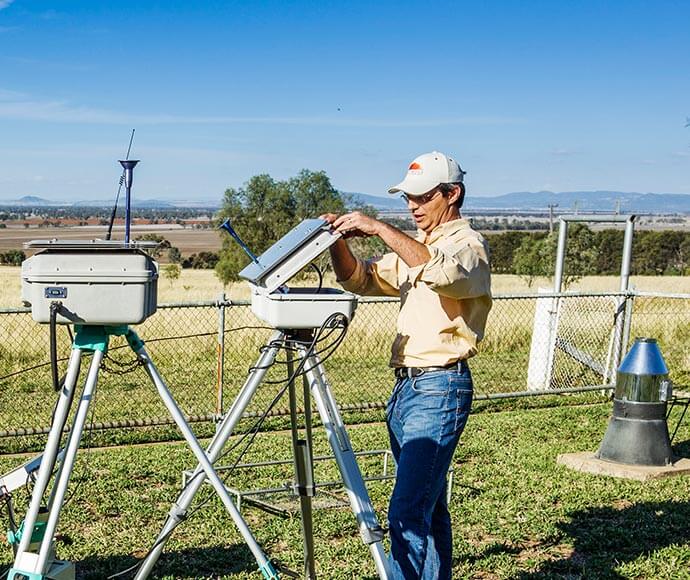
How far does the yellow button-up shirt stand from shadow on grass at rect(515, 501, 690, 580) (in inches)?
67.9

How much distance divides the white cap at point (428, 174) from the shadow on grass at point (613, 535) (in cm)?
223

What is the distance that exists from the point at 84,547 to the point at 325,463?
2344 millimetres

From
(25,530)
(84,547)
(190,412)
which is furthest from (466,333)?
(190,412)

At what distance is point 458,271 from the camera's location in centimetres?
346

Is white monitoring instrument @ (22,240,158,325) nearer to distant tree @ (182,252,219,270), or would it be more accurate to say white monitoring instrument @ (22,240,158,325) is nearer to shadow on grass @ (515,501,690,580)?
shadow on grass @ (515,501,690,580)

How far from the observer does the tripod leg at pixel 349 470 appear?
11.3 feet

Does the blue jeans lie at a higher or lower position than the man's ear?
lower

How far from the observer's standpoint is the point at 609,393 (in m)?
10.4

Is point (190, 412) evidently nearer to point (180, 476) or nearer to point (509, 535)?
point (180, 476)

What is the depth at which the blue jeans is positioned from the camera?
3680mm

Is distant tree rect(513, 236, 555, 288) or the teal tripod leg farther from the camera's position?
distant tree rect(513, 236, 555, 288)

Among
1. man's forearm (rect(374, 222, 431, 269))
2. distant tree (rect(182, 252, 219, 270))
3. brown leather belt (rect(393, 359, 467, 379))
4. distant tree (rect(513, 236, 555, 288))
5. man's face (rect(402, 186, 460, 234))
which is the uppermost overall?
man's face (rect(402, 186, 460, 234))

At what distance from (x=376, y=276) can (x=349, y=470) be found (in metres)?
0.90

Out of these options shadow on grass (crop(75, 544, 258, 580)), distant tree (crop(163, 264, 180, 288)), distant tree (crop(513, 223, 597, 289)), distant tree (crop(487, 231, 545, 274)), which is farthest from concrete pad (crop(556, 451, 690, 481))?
distant tree (crop(487, 231, 545, 274))
